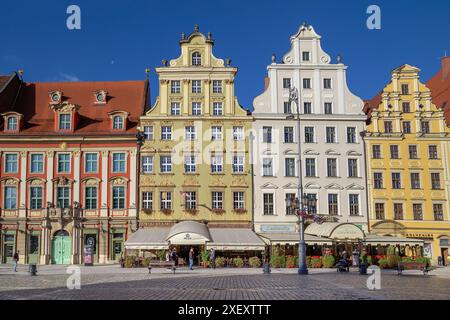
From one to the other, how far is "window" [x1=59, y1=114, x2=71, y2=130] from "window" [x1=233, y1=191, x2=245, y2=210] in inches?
573

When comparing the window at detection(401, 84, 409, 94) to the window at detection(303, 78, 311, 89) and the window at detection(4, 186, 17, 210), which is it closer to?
the window at detection(303, 78, 311, 89)

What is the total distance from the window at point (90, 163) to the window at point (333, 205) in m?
18.7

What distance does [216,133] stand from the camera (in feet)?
142

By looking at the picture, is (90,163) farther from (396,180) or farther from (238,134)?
(396,180)

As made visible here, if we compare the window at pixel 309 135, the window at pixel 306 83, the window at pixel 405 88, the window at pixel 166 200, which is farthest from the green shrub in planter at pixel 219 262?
the window at pixel 405 88

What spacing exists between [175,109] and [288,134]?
9.35 m

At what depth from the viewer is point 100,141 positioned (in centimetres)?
4294

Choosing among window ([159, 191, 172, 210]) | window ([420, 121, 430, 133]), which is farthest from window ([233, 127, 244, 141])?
window ([420, 121, 430, 133])

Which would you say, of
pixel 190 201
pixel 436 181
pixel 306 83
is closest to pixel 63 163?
pixel 190 201

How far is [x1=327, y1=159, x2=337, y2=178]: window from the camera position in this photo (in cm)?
4339

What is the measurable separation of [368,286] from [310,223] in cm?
2093

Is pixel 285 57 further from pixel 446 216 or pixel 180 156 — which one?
pixel 446 216

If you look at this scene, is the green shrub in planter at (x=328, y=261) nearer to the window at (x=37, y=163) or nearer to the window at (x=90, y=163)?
the window at (x=90, y=163)
